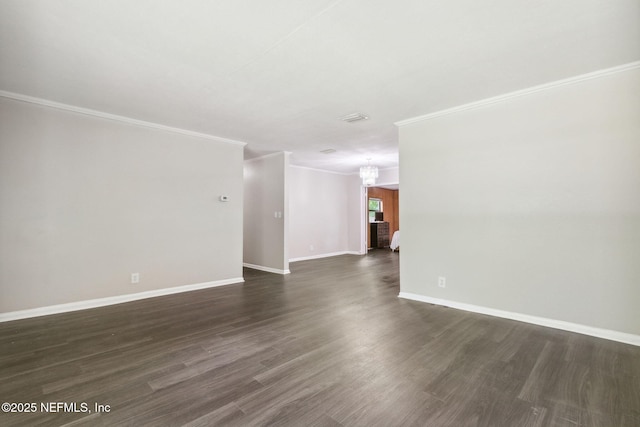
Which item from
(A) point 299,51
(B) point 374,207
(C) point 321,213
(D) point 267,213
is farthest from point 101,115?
(B) point 374,207

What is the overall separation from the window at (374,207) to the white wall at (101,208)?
7.02m

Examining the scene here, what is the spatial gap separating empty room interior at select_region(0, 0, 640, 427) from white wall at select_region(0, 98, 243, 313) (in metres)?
0.03

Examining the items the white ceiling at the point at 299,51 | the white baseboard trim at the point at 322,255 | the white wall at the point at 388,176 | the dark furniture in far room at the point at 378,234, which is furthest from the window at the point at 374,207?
the white ceiling at the point at 299,51

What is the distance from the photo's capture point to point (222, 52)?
2.40m

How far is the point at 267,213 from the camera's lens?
626cm

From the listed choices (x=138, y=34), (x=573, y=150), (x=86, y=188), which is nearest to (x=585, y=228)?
(x=573, y=150)

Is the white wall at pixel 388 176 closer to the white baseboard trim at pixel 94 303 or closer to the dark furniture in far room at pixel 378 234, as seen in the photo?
the dark furniture in far room at pixel 378 234

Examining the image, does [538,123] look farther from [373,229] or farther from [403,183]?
[373,229]

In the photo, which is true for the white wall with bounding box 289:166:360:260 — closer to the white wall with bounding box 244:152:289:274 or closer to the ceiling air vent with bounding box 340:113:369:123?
the white wall with bounding box 244:152:289:274

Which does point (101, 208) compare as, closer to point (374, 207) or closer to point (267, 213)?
point (267, 213)

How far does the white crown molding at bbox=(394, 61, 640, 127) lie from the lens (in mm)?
2627

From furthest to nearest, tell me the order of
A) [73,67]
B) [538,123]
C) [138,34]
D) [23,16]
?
[538,123] → [73,67] → [138,34] → [23,16]

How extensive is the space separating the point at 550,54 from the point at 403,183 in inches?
82.1

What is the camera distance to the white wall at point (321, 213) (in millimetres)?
7672
